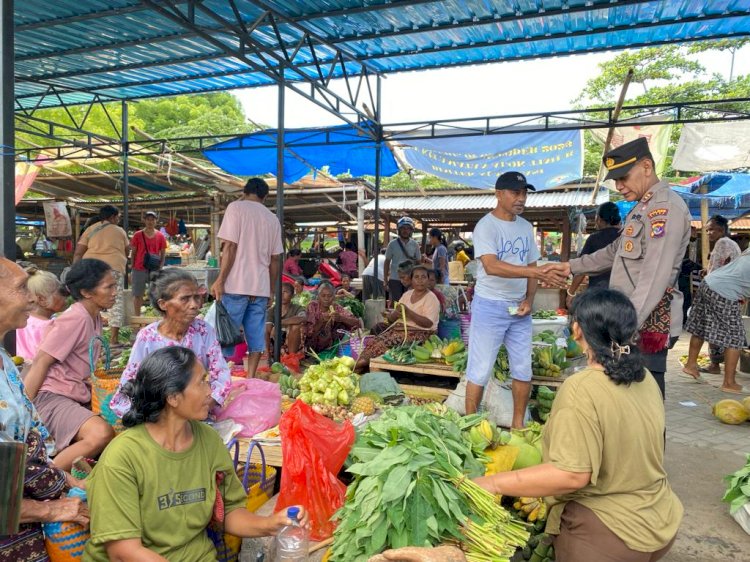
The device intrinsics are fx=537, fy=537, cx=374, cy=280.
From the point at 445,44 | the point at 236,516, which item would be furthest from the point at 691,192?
the point at 236,516

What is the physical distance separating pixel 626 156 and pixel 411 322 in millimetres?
2846

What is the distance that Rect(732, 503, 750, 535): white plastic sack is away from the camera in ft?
10.3

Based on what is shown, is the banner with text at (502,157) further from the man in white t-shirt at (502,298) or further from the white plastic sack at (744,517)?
the white plastic sack at (744,517)

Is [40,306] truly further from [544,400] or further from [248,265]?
[544,400]

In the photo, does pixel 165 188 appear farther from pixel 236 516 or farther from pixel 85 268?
pixel 236 516

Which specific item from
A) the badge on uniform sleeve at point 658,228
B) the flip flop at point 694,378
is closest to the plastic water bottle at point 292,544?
the badge on uniform sleeve at point 658,228

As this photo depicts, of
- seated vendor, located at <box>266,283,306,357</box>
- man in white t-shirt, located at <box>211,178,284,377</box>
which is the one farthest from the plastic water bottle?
seated vendor, located at <box>266,283,306,357</box>

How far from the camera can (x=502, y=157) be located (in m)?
8.85

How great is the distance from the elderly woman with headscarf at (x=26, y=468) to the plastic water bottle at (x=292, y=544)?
0.72 meters

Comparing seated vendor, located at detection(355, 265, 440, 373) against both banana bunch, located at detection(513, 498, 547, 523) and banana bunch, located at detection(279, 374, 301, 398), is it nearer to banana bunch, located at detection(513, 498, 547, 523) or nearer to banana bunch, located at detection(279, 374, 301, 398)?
banana bunch, located at detection(279, 374, 301, 398)

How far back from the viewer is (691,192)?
1275cm

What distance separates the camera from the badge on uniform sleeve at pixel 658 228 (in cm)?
304

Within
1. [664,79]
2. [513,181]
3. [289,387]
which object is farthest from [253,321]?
[664,79]

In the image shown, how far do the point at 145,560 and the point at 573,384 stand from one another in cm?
162
